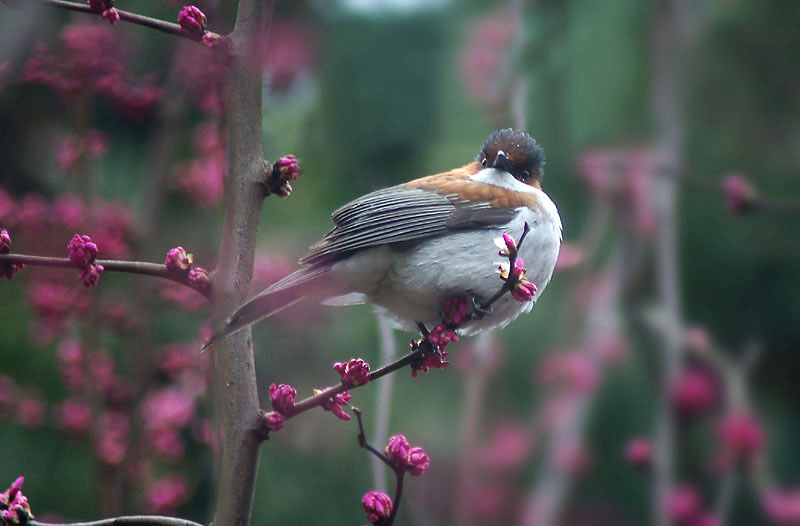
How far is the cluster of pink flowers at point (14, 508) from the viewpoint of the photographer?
110 cm

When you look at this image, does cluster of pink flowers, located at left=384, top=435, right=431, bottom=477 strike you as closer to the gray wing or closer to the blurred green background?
the gray wing

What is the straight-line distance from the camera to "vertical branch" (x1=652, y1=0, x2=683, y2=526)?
2.26m

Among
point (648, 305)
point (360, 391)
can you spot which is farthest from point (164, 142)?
point (648, 305)

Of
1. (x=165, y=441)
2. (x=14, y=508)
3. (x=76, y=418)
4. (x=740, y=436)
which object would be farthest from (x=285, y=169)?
(x=740, y=436)

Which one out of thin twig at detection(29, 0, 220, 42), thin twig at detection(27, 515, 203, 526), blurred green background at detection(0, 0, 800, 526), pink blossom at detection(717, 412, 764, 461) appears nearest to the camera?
thin twig at detection(27, 515, 203, 526)

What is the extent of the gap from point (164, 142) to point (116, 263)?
0.94 m

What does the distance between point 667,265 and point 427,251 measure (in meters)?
0.75

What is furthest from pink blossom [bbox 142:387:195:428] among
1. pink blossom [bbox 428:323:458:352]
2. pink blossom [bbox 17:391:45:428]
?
pink blossom [bbox 428:323:458:352]

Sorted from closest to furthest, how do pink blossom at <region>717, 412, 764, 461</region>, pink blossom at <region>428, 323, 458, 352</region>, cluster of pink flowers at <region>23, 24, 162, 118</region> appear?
pink blossom at <region>428, 323, 458, 352</region> < cluster of pink flowers at <region>23, 24, 162, 118</region> < pink blossom at <region>717, 412, 764, 461</region>

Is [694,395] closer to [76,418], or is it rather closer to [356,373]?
[76,418]

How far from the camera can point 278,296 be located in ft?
5.23

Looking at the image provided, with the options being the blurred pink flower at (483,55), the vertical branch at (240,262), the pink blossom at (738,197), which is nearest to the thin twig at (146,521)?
the vertical branch at (240,262)

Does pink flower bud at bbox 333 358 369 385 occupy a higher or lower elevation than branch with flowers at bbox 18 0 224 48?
lower

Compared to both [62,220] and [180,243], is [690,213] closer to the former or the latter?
[180,243]
